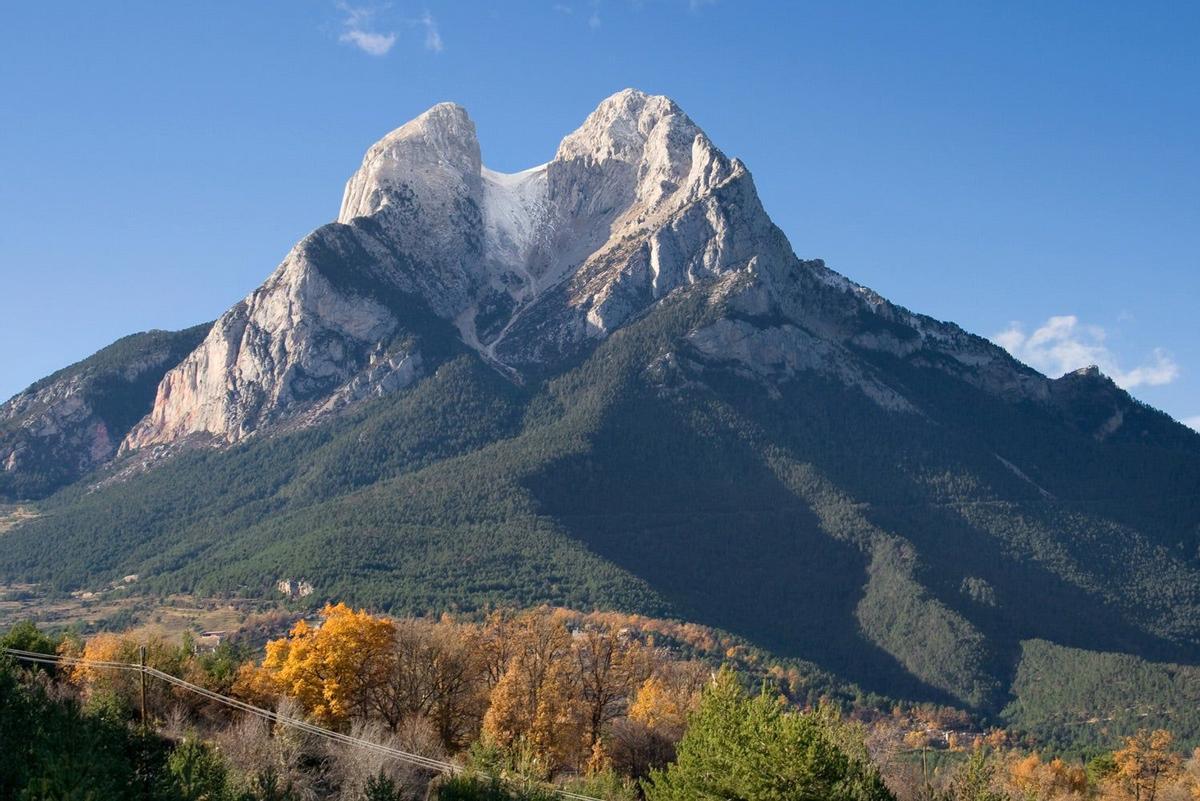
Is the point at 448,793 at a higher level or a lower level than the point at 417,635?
lower

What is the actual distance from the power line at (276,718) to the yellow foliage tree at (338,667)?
352 cm

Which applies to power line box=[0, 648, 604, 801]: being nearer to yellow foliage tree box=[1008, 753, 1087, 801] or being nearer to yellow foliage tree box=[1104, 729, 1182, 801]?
yellow foliage tree box=[1008, 753, 1087, 801]

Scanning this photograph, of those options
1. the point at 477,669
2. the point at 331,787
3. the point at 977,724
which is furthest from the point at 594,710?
the point at 977,724

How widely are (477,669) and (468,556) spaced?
349 ft

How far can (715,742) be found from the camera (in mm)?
59188

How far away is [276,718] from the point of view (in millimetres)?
→ 70250

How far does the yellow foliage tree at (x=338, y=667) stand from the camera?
79.3m

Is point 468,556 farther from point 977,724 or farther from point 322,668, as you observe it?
point 322,668

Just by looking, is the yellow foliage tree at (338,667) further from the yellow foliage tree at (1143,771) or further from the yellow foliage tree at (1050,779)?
the yellow foliage tree at (1143,771)

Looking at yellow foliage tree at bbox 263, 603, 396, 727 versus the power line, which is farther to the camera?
yellow foliage tree at bbox 263, 603, 396, 727

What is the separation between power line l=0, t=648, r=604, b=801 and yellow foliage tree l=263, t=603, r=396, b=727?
3516mm

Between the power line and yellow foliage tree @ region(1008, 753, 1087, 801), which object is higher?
the power line

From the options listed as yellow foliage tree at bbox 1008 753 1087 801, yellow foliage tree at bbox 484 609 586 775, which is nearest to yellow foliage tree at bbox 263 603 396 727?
yellow foliage tree at bbox 484 609 586 775

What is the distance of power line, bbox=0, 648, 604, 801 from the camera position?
212 feet
